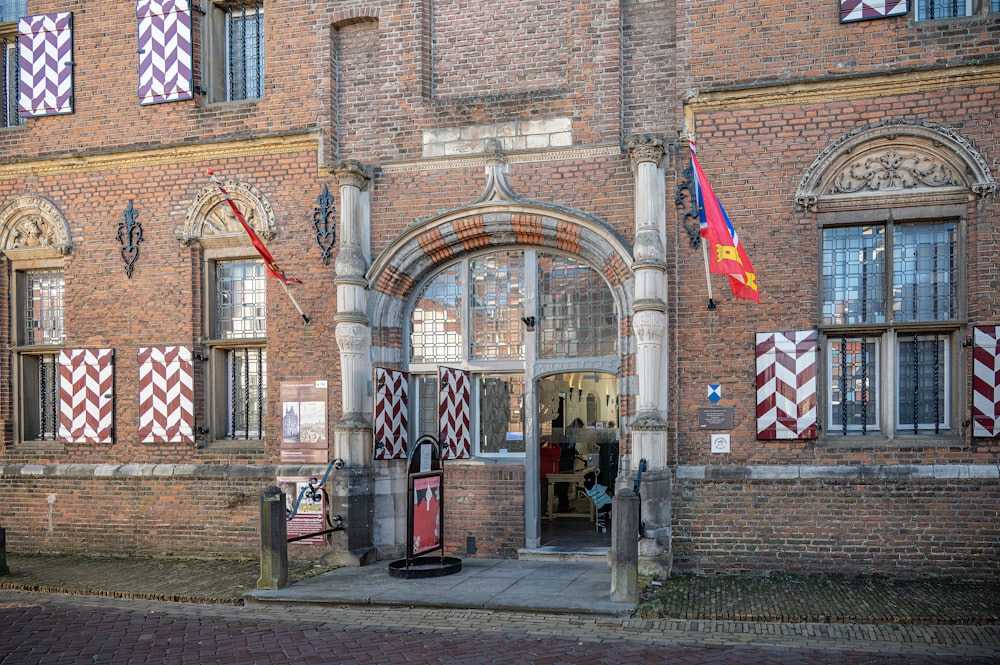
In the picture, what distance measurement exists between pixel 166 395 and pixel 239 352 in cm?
112

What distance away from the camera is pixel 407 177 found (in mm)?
11594

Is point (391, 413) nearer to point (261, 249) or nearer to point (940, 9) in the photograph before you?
point (261, 249)

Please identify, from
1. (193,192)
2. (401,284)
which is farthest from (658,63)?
(193,192)

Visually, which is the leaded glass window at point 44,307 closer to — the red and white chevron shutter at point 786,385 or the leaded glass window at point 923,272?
the red and white chevron shutter at point 786,385

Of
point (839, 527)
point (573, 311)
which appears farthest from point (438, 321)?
point (839, 527)

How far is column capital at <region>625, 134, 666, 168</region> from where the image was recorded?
10.4 metres

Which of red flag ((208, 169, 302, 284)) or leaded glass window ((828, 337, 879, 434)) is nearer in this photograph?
leaded glass window ((828, 337, 879, 434))

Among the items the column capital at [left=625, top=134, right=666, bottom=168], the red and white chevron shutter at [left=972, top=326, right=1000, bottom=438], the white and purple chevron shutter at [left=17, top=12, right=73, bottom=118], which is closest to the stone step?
the red and white chevron shutter at [left=972, top=326, right=1000, bottom=438]

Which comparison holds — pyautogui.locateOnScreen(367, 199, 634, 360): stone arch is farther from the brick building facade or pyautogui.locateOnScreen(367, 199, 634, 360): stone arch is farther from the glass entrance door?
the glass entrance door

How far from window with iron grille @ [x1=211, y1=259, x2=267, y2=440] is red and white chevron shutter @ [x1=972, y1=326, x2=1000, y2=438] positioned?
8.81m

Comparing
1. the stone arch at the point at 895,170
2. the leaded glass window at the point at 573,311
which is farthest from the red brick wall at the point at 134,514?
the stone arch at the point at 895,170

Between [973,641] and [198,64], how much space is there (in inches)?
449

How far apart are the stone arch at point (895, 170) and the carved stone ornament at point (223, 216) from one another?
6.92 meters

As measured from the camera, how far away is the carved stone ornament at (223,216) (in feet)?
39.6
